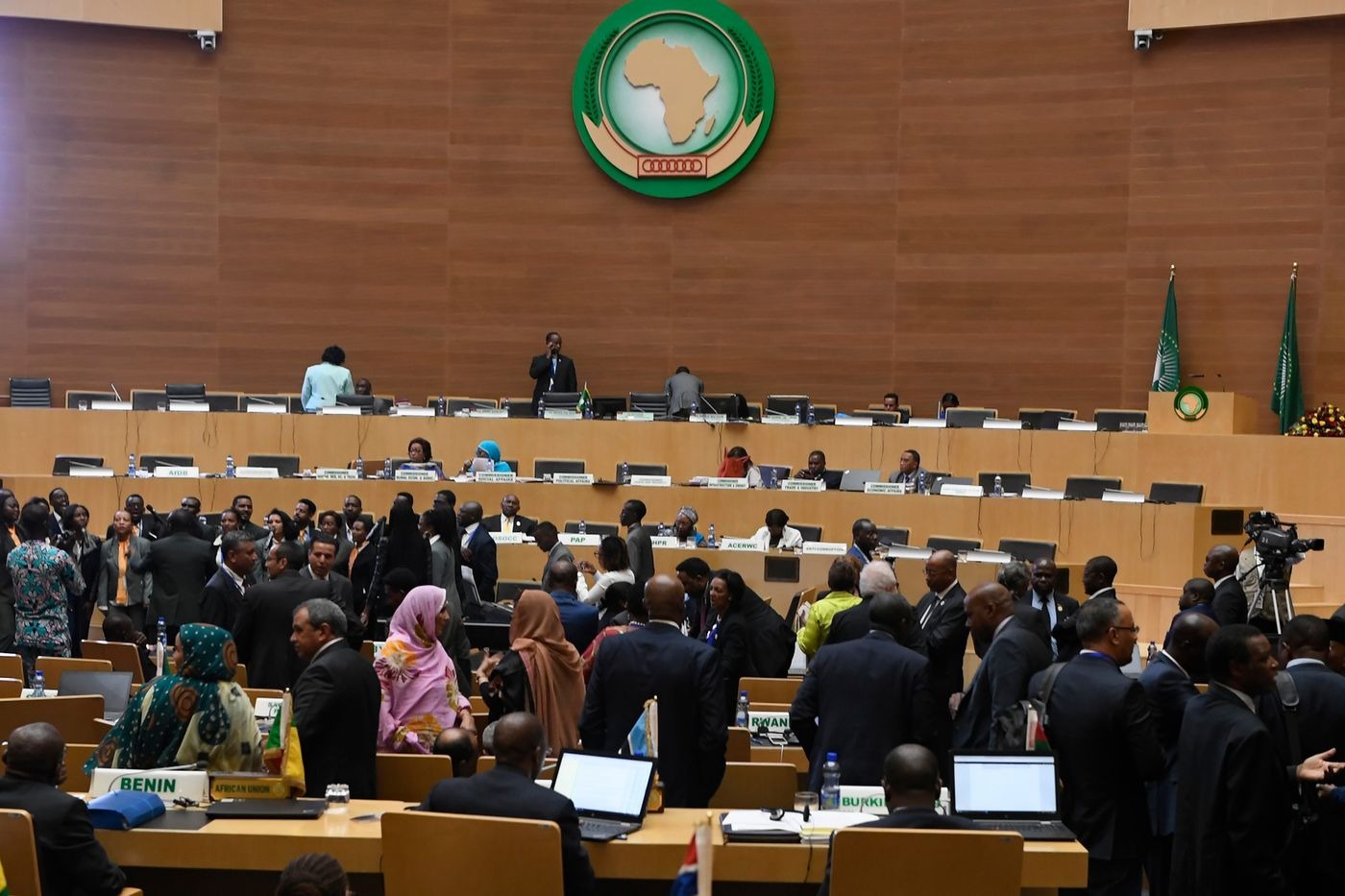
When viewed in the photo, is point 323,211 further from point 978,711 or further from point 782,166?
point 978,711

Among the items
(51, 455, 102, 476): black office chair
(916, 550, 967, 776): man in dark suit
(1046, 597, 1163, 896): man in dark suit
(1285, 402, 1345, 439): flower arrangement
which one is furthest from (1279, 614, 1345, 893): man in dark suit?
(51, 455, 102, 476): black office chair

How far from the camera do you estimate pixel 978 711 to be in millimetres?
5906

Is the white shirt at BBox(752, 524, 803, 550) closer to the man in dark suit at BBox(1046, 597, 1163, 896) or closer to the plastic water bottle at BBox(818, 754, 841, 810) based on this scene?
the plastic water bottle at BBox(818, 754, 841, 810)

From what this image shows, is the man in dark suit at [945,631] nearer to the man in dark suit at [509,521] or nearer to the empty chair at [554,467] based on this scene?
the man in dark suit at [509,521]

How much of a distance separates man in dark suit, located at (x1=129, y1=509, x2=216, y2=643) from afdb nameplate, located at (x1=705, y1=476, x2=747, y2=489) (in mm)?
4585

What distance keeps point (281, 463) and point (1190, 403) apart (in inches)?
309

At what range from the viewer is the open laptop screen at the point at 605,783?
4.94 metres

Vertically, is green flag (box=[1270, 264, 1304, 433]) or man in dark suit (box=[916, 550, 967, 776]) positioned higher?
green flag (box=[1270, 264, 1304, 433])

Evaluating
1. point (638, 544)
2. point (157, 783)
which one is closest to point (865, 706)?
point (157, 783)

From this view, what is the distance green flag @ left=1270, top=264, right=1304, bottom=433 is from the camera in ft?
49.4

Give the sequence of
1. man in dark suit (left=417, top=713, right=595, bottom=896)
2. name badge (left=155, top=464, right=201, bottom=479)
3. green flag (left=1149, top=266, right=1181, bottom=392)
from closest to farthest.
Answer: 1. man in dark suit (left=417, top=713, right=595, bottom=896)
2. name badge (left=155, top=464, right=201, bottom=479)
3. green flag (left=1149, top=266, right=1181, bottom=392)

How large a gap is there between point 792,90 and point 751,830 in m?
13.3

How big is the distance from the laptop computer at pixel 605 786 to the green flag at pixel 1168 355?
38.3 ft

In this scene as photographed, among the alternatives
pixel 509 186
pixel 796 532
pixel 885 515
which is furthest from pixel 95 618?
pixel 509 186
